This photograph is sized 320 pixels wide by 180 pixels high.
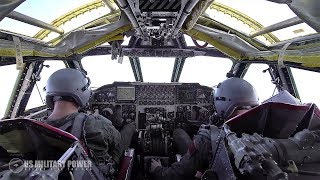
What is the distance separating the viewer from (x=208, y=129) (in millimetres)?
2223

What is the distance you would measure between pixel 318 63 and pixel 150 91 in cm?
276

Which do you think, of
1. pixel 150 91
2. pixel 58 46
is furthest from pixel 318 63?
pixel 150 91

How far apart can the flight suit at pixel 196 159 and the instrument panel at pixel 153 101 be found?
2.02 meters

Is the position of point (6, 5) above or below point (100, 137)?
above

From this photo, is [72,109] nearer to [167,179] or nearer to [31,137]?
[31,137]

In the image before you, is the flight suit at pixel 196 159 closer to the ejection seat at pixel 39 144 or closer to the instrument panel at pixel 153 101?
the ejection seat at pixel 39 144

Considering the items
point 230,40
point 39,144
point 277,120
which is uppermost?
point 230,40

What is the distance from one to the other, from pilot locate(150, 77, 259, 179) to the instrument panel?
72.0 inches

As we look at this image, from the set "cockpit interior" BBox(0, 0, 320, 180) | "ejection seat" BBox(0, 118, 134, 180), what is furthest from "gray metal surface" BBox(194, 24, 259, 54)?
"ejection seat" BBox(0, 118, 134, 180)

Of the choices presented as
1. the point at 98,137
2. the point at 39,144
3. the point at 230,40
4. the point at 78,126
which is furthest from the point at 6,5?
the point at 230,40

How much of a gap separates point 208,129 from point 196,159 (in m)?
0.24

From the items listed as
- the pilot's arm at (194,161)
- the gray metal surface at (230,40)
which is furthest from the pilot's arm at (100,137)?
the gray metal surface at (230,40)

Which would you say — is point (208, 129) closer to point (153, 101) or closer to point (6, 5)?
point (6, 5)

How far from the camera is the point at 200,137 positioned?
224 cm
